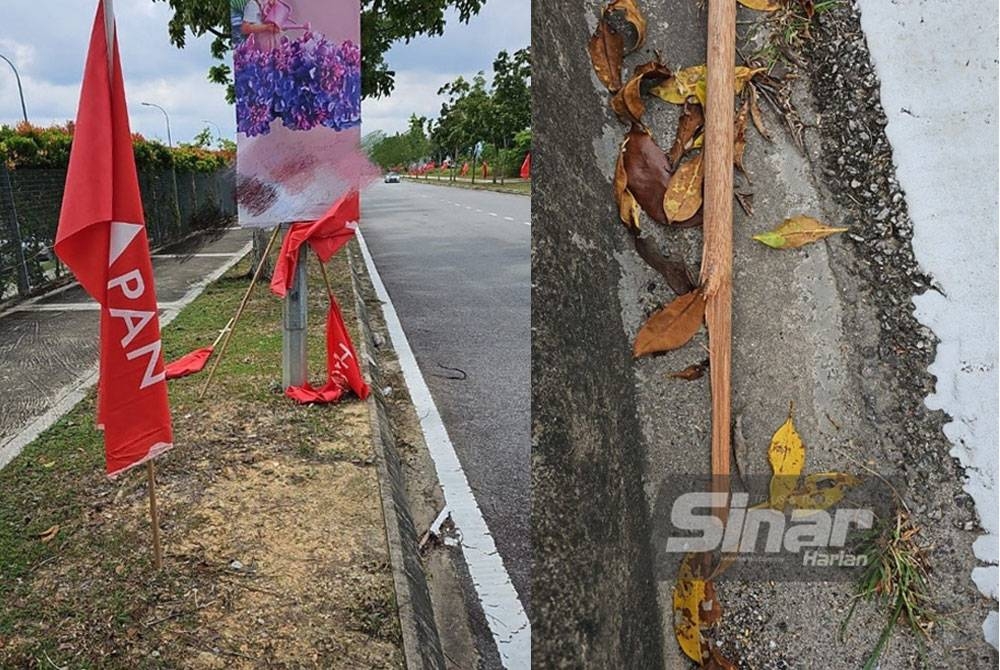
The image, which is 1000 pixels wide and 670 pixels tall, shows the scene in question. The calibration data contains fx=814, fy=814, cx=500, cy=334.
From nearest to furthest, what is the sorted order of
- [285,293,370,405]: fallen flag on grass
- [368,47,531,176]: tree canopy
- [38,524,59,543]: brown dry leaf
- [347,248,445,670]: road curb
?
[347,248,445,670]: road curb
[38,524,59,543]: brown dry leaf
[285,293,370,405]: fallen flag on grass
[368,47,531,176]: tree canopy

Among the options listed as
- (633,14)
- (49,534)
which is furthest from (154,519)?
(633,14)

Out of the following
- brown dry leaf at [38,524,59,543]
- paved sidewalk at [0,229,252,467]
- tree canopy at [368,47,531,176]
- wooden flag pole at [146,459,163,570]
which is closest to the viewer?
wooden flag pole at [146,459,163,570]

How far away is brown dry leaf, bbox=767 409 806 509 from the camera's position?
1012 millimetres

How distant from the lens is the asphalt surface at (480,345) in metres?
4.00

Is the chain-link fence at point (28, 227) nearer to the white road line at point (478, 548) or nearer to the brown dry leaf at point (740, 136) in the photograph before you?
the white road line at point (478, 548)

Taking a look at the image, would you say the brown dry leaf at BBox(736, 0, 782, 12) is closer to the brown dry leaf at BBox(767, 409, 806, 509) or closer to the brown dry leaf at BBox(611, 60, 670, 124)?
the brown dry leaf at BBox(611, 60, 670, 124)

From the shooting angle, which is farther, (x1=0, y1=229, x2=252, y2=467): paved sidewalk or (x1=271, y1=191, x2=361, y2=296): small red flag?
(x1=0, y1=229, x2=252, y2=467): paved sidewalk

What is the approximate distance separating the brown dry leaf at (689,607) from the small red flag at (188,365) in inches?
185

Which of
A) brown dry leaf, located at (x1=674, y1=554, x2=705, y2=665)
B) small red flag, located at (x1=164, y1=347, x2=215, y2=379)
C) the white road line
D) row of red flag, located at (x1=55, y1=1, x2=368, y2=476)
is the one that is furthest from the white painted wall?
small red flag, located at (x1=164, y1=347, x2=215, y2=379)

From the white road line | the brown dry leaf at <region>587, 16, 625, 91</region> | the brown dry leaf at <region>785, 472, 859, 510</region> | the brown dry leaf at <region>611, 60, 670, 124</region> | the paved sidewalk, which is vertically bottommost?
the white road line

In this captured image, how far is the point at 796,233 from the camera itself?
0.98 m

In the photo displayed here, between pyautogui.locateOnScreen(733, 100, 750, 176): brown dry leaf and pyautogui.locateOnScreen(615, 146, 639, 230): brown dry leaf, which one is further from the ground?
pyautogui.locateOnScreen(733, 100, 750, 176): brown dry leaf

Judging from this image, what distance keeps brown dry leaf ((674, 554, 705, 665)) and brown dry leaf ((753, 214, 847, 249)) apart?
0.41m

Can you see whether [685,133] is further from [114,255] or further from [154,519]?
[154,519]
